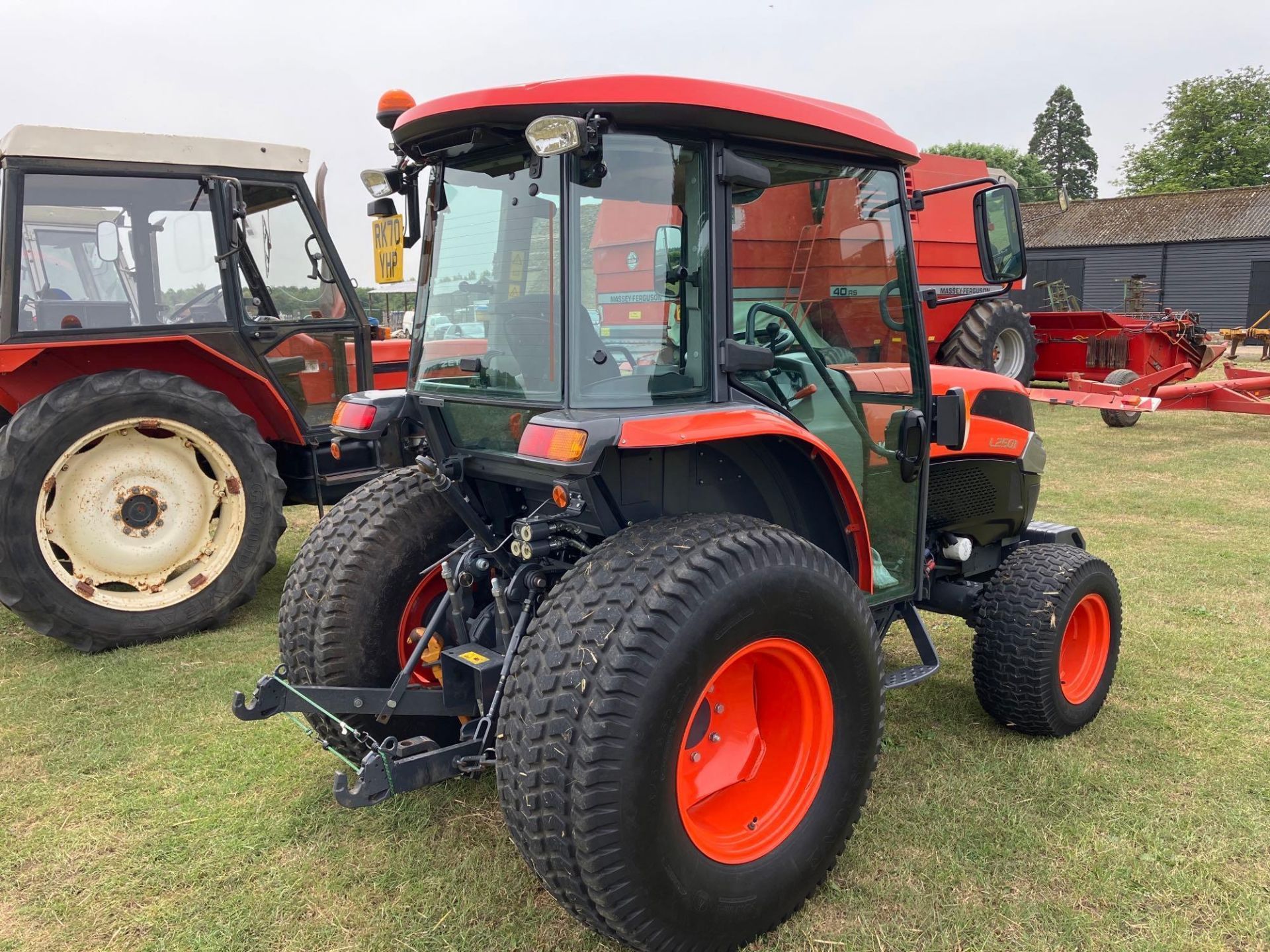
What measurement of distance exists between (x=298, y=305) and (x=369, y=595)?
118 inches

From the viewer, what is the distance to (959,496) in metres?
3.46

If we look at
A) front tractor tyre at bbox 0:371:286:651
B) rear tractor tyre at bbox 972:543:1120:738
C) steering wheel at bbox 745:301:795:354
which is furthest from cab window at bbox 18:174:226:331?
rear tractor tyre at bbox 972:543:1120:738

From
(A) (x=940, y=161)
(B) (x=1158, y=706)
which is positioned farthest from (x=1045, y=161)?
(B) (x=1158, y=706)

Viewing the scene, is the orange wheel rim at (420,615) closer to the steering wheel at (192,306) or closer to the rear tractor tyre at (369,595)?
the rear tractor tyre at (369,595)

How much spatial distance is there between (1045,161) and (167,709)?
68.2 metres

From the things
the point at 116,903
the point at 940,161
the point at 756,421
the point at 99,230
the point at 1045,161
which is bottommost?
the point at 116,903

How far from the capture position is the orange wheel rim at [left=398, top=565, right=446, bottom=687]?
289 cm

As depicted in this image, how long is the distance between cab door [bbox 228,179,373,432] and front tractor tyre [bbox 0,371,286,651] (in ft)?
1.77

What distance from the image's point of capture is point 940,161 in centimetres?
1080

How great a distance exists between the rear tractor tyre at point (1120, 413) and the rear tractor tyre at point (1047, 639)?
7.51 metres

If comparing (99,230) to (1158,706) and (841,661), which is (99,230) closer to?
(841,661)

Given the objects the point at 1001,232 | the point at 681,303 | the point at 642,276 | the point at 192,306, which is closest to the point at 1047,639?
the point at 1001,232

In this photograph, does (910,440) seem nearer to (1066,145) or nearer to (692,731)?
(692,731)

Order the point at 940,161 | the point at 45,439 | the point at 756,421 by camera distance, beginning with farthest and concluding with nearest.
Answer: the point at 940,161
the point at 45,439
the point at 756,421
